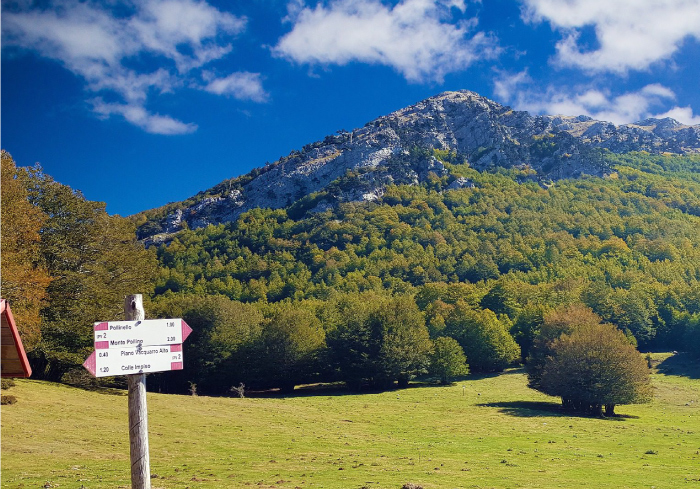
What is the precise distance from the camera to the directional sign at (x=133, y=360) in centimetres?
843

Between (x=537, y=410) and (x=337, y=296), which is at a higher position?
(x=337, y=296)

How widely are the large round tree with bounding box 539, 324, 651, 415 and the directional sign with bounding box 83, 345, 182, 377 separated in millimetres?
60351

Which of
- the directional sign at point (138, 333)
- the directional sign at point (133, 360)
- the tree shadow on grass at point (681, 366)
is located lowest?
the tree shadow on grass at point (681, 366)

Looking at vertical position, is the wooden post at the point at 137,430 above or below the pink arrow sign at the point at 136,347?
below

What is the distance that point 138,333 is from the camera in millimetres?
8984

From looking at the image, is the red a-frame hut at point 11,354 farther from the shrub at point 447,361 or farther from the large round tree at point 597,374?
the shrub at point 447,361

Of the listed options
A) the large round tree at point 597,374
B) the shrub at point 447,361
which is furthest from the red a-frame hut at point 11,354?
the shrub at point 447,361

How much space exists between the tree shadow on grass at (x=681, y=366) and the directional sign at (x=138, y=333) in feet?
317

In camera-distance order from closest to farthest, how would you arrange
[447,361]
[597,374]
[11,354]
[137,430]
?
1. [11,354]
2. [137,430]
3. [597,374]
4. [447,361]

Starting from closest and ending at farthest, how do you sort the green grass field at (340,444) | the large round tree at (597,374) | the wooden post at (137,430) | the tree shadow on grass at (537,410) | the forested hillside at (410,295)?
the wooden post at (137,430) < the green grass field at (340,444) < the tree shadow on grass at (537,410) < the large round tree at (597,374) < the forested hillside at (410,295)

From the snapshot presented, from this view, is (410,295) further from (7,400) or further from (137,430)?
(137,430)

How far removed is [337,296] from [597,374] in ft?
270

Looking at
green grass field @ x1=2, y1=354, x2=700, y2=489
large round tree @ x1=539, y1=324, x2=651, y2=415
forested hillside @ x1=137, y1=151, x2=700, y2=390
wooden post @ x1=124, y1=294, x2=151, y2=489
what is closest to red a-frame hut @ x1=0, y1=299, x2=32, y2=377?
wooden post @ x1=124, y1=294, x2=151, y2=489

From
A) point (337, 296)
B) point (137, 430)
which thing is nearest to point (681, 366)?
point (337, 296)
